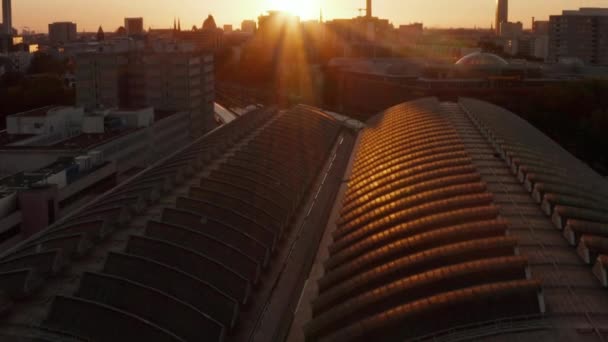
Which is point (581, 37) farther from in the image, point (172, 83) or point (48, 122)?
point (48, 122)

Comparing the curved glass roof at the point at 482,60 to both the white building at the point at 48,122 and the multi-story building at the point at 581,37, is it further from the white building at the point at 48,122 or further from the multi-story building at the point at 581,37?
the multi-story building at the point at 581,37

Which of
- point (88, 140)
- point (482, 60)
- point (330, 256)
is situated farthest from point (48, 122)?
point (482, 60)

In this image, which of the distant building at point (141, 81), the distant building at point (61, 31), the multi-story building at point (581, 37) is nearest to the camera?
the distant building at point (141, 81)

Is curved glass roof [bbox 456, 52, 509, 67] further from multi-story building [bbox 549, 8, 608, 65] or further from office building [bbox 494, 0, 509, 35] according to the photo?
office building [bbox 494, 0, 509, 35]

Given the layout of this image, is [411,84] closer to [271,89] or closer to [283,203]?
[271,89]

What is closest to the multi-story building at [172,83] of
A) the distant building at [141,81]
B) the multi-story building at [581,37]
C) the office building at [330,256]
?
the distant building at [141,81]

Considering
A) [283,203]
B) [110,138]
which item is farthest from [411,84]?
[283,203]
